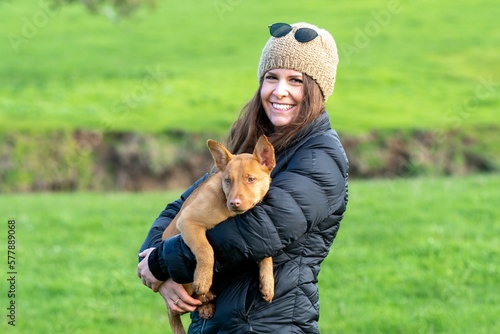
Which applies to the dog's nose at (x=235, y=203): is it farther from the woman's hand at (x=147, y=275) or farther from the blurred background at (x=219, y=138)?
the blurred background at (x=219, y=138)

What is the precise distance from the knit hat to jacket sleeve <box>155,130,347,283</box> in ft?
1.46

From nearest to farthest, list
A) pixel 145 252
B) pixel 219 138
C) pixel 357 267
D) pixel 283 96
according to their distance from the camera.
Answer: pixel 283 96 → pixel 145 252 → pixel 357 267 → pixel 219 138

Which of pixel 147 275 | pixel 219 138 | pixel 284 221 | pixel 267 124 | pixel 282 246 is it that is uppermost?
pixel 267 124

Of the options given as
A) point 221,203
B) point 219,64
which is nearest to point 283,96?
point 221,203

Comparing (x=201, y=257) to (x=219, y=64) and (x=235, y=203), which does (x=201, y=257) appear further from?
(x=219, y=64)

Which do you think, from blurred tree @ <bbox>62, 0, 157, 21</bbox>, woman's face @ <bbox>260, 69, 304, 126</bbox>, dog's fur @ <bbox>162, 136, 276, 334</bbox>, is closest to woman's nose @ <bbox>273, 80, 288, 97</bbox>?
woman's face @ <bbox>260, 69, 304, 126</bbox>

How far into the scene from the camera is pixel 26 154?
22000mm

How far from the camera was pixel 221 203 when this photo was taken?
182 inches

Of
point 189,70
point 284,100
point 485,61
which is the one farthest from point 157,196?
point 485,61

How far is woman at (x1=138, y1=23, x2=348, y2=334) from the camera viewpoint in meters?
4.38

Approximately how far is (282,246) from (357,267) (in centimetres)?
709

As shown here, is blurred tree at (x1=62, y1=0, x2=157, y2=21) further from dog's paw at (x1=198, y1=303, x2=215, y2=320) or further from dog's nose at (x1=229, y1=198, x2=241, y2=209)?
dog's nose at (x1=229, y1=198, x2=241, y2=209)

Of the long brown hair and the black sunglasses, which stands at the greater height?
the black sunglasses

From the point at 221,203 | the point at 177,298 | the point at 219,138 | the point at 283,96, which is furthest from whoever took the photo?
the point at 219,138
